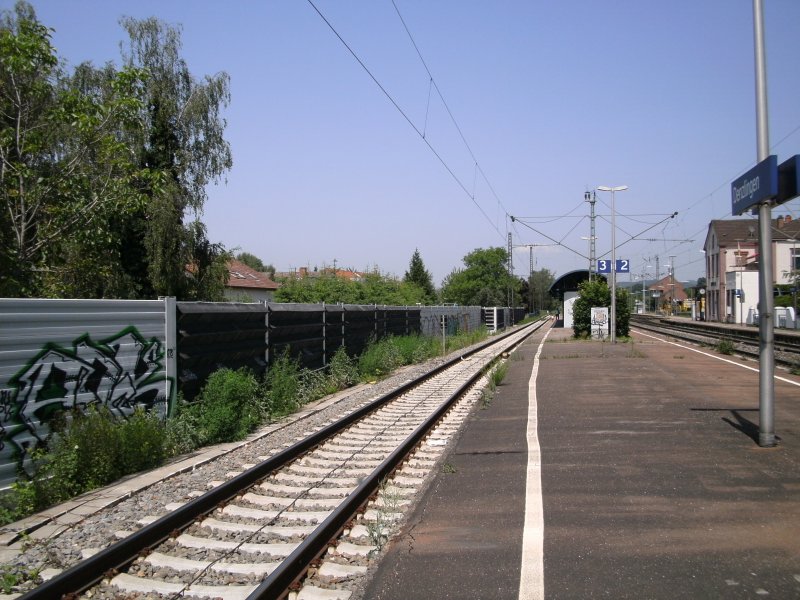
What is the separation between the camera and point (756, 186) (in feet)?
26.8

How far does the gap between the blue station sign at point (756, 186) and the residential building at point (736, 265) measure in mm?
56806

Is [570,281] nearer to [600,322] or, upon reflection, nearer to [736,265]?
[736,265]

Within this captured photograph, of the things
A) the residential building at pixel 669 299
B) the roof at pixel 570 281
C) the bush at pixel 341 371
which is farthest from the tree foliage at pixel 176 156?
the residential building at pixel 669 299

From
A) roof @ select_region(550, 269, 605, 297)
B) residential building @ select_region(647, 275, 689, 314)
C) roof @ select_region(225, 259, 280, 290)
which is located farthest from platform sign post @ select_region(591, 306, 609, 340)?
residential building @ select_region(647, 275, 689, 314)

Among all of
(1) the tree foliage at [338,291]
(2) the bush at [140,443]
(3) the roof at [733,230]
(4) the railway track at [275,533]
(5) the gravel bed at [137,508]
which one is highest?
(3) the roof at [733,230]

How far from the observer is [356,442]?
9969mm

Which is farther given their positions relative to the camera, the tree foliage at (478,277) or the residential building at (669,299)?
the residential building at (669,299)

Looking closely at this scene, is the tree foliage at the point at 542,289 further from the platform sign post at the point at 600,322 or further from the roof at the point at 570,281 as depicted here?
the platform sign post at the point at 600,322

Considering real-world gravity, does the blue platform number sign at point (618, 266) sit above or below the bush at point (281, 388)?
above

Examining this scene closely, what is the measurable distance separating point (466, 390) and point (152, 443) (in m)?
9.08

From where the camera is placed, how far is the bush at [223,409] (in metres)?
9.95

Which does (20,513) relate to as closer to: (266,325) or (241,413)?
(241,413)

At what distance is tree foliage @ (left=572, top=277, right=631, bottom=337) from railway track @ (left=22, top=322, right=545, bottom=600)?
1205 inches

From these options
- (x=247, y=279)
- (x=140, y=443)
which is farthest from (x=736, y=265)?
(x=140, y=443)
